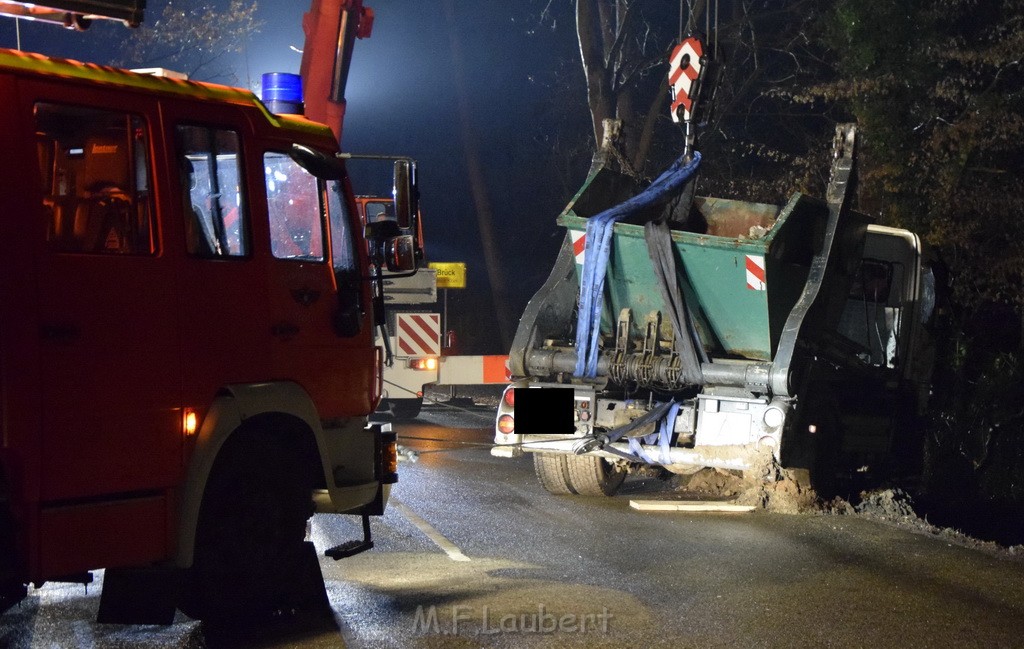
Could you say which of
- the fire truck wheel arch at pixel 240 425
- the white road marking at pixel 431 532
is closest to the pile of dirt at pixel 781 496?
the white road marking at pixel 431 532

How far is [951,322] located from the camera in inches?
474

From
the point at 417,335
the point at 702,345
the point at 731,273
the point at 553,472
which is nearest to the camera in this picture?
the point at 731,273

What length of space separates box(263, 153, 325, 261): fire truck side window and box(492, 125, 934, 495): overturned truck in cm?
346

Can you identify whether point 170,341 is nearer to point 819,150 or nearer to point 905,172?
point 905,172

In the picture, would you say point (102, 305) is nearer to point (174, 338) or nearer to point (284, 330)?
point (174, 338)

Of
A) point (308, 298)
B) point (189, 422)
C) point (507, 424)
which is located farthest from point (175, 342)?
point (507, 424)

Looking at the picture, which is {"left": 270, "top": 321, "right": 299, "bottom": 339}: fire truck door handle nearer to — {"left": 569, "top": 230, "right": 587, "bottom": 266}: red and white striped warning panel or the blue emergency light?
the blue emergency light

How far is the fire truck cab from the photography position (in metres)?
4.49

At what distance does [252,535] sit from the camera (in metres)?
5.46

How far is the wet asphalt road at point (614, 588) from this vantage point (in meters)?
5.54

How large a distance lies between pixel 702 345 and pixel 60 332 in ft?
17.4

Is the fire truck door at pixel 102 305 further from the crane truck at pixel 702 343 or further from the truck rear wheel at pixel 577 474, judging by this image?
the truck rear wheel at pixel 577 474

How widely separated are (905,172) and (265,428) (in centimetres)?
1066

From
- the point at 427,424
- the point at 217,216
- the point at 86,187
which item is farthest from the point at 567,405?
the point at 427,424
